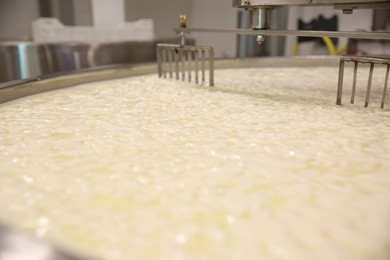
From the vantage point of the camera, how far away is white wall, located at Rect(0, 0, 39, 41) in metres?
4.89

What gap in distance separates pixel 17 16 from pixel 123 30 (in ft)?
7.54

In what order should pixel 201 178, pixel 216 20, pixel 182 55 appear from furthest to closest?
pixel 216 20, pixel 182 55, pixel 201 178

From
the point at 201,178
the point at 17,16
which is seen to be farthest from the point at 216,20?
the point at 201,178

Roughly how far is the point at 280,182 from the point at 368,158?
0.81ft

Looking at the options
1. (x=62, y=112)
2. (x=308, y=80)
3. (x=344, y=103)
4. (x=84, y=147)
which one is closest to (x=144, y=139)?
(x=84, y=147)

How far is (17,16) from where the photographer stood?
4.95m

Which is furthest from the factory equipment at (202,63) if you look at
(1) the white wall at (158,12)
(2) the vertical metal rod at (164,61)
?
(1) the white wall at (158,12)

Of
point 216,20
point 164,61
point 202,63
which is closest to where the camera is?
point 202,63


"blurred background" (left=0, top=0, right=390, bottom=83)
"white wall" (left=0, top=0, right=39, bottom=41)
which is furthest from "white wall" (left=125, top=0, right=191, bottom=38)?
"white wall" (left=0, top=0, right=39, bottom=41)

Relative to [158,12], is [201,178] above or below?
below

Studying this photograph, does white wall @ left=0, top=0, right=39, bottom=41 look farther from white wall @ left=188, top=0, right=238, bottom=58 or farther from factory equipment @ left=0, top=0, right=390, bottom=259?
factory equipment @ left=0, top=0, right=390, bottom=259

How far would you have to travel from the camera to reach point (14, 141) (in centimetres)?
89

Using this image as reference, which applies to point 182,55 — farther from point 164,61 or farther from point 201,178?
point 201,178

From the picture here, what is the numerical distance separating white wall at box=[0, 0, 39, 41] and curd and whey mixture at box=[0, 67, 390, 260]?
4.34m
